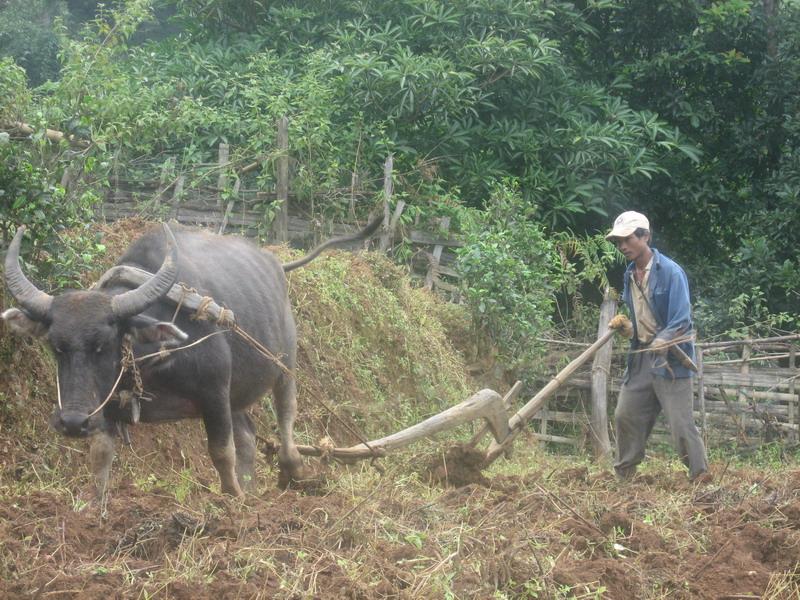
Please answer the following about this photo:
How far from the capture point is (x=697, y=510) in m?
6.27

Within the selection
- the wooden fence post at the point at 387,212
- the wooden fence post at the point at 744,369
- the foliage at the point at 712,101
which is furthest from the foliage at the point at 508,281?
the foliage at the point at 712,101

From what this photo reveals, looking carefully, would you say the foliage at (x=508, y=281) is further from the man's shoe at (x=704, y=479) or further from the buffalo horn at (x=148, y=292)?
the buffalo horn at (x=148, y=292)

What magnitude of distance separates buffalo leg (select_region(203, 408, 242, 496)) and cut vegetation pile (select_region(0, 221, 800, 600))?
0.30 metres

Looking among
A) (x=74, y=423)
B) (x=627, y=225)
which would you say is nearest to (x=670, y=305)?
(x=627, y=225)

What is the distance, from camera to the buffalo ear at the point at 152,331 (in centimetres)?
554

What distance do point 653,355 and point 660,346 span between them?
312 millimetres

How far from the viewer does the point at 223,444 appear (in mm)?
6105

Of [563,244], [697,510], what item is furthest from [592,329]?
[697,510]

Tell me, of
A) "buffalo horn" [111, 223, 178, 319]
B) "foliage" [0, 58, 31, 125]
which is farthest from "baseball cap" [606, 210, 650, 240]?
"foliage" [0, 58, 31, 125]

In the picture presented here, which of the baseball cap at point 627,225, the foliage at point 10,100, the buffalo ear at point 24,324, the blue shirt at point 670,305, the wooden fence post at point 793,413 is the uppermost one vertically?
the foliage at point 10,100

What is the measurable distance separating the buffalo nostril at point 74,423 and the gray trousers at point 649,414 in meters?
4.11

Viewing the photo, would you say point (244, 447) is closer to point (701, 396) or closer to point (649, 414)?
point (649, 414)

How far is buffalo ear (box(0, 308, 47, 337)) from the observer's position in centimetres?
539

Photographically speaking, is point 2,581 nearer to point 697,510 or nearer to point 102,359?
point 102,359
